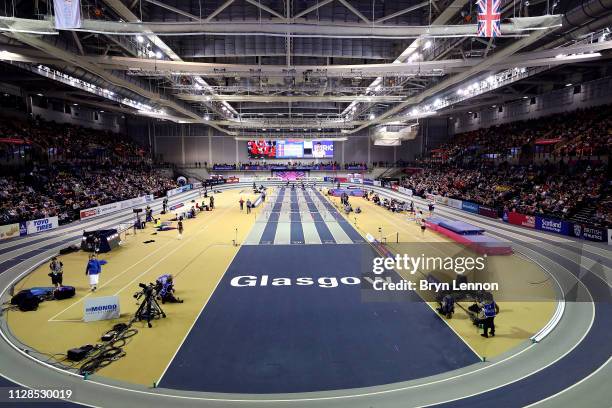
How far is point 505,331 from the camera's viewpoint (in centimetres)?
1034

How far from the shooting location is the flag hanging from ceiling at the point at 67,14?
11297mm

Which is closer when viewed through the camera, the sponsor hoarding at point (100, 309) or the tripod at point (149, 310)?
the tripod at point (149, 310)

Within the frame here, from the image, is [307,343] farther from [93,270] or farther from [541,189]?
[541,189]

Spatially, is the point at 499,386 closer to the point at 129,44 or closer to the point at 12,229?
the point at 129,44

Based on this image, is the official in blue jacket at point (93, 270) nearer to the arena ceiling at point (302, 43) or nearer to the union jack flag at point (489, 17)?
the arena ceiling at point (302, 43)

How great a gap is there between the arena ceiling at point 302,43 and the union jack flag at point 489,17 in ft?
7.38

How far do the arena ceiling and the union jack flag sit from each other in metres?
2.25

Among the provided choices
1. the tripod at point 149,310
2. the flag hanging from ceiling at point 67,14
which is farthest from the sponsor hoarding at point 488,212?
the flag hanging from ceiling at point 67,14

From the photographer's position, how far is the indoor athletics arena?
26.7 ft

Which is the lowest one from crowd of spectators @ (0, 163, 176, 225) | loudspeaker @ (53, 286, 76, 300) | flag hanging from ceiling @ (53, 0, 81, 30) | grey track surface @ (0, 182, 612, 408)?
grey track surface @ (0, 182, 612, 408)

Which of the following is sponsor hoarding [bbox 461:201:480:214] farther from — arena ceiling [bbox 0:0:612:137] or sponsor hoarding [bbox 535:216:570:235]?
arena ceiling [bbox 0:0:612:137]

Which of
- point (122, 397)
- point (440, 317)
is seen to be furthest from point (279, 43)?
point (122, 397)

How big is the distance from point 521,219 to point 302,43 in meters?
21.2

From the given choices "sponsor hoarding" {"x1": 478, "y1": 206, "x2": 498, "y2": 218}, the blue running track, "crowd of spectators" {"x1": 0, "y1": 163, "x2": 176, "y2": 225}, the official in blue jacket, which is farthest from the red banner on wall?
"crowd of spectators" {"x1": 0, "y1": 163, "x2": 176, "y2": 225}
